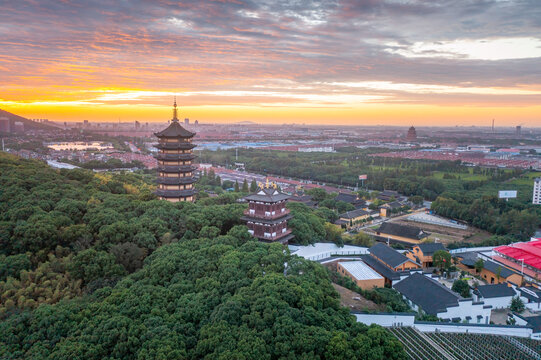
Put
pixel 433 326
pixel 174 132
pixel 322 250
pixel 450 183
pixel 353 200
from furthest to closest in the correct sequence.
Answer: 1. pixel 450 183
2. pixel 353 200
3. pixel 174 132
4. pixel 322 250
5. pixel 433 326

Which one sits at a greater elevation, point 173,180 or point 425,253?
point 173,180

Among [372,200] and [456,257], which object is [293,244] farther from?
[372,200]

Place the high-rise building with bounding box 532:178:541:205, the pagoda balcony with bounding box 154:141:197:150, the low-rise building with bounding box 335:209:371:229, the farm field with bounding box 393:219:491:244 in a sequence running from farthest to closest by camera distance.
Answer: the high-rise building with bounding box 532:178:541:205
the low-rise building with bounding box 335:209:371:229
the farm field with bounding box 393:219:491:244
the pagoda balcony with bounding box 154:141:197:150

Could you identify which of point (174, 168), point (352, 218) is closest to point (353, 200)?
point (352, 218)

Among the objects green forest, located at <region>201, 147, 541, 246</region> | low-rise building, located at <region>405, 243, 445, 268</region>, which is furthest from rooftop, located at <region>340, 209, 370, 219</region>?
low-rise building, located at <region>405, 243, 445, 268</region>

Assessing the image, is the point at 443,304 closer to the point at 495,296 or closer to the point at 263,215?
the point at 495,296

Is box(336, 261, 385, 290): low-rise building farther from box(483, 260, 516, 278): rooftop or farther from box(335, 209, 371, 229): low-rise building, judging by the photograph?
box(335, 209, 371, 229): low-rise building

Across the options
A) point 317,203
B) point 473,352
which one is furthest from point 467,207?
point 473,352
